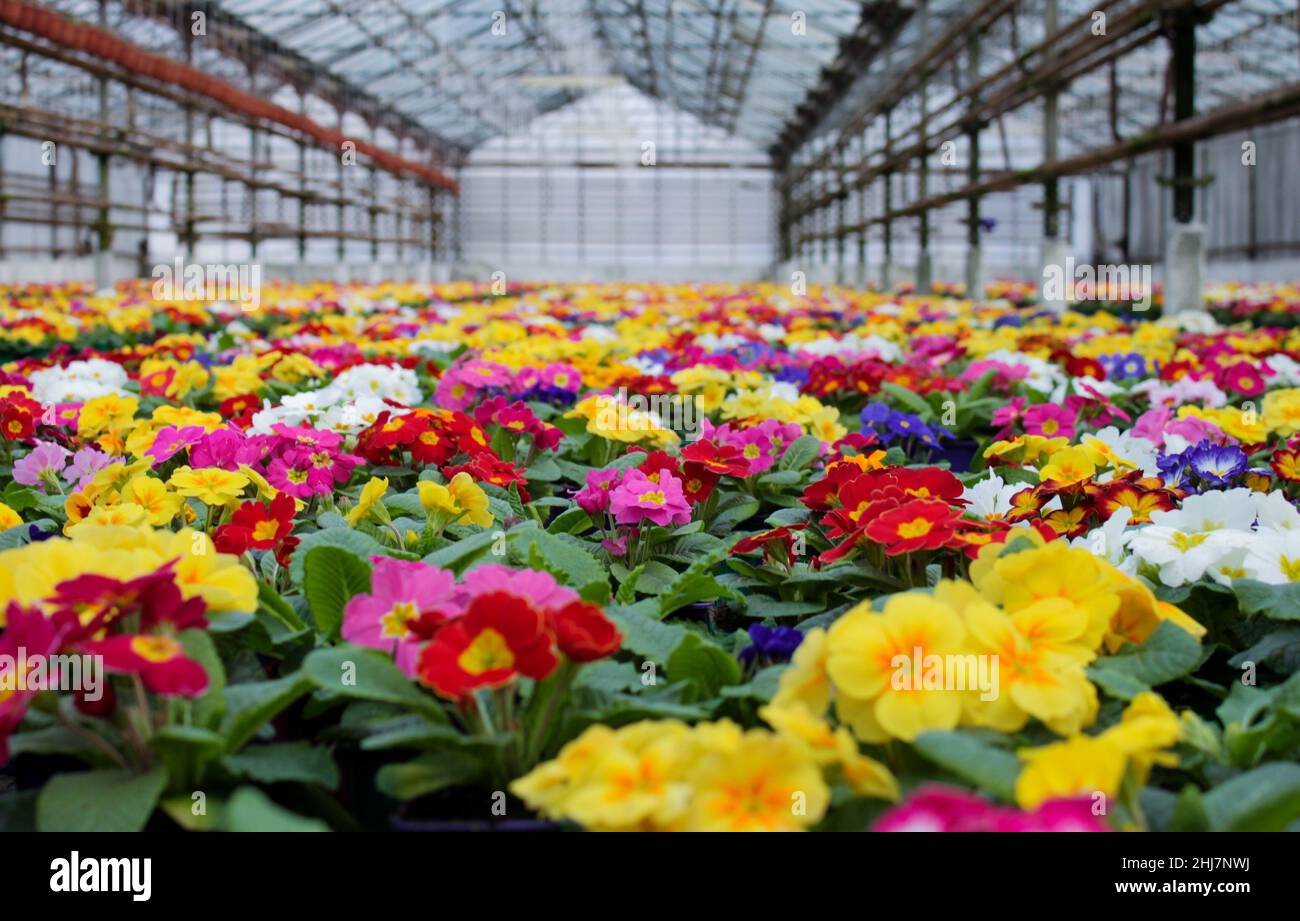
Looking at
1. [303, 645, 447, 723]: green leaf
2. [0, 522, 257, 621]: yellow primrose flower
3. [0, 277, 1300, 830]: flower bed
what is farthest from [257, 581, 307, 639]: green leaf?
[303, 645, 447, 723]: green leaf

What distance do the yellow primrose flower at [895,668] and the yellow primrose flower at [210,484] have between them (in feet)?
3.52

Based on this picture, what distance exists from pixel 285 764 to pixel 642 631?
1.48 ft

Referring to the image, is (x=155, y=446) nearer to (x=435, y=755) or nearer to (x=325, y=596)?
(x=325, y=596)

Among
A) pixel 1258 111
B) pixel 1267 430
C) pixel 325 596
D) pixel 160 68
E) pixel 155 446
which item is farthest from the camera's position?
pixel 160 68

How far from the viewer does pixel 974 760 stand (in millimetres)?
1002

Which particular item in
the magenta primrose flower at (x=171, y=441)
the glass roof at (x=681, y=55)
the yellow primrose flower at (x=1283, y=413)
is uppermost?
the glass roof at (x=681, y=55)

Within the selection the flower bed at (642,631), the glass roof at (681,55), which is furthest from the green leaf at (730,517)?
the glass roof at (681,55)

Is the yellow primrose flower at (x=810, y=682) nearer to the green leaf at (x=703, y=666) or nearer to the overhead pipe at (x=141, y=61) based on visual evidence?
the green leaf at (x=703, y=666)

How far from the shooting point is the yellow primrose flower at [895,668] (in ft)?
3.53
